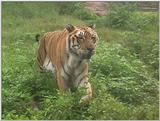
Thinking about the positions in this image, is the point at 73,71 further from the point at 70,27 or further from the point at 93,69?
the point at 93,69

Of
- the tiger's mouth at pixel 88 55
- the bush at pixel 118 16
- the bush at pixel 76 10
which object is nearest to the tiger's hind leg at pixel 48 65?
the tiger's mouth at pixel 88 55

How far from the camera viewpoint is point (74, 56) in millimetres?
5258

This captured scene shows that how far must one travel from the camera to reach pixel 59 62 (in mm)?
5508

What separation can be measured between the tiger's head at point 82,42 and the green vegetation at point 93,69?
413 mm

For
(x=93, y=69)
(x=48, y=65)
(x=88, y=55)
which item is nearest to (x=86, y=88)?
(x=88, y=55)

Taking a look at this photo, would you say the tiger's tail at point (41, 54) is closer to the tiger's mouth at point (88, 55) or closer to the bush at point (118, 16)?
the tiger's mouth at point (88, 55)

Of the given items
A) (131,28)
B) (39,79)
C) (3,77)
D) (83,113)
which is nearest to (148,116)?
(83,113)

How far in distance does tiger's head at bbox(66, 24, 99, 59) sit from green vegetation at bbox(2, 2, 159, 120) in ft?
1.36

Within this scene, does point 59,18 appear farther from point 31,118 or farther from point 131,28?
point 31,118

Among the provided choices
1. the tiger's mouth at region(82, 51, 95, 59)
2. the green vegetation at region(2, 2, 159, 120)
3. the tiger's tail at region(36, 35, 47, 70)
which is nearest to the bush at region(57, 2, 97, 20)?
the green vegetation at region(2, 2, 159, 120)

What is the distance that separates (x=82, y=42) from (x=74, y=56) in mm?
190

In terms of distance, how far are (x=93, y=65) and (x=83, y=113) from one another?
1468 millimetres

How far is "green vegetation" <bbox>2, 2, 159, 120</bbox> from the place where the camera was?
4859mm

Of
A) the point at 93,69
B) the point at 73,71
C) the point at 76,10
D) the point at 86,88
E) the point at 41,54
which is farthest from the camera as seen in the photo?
the point at 76,10
